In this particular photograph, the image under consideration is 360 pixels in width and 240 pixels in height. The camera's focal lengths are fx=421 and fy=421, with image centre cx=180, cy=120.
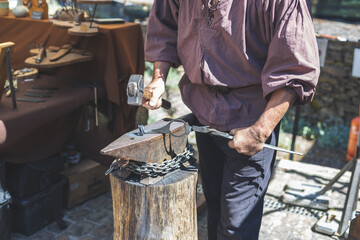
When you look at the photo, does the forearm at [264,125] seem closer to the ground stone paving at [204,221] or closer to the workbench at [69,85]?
the ground stone paving at [204,221]

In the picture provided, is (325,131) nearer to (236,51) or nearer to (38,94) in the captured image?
(38,94)

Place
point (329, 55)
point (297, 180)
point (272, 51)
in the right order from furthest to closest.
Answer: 1. point (329, 55)
2. point (297, 180)
3. point (272, 51)

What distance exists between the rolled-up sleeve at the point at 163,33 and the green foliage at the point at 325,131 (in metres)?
4.42

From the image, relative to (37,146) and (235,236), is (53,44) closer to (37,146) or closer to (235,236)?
Answer: (37,146)

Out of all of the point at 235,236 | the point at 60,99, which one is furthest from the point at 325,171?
the point at 60,99

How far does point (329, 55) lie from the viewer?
266 inches

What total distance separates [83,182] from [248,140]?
6.97ft

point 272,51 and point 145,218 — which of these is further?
point 145,218

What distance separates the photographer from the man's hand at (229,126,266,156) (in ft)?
6.37

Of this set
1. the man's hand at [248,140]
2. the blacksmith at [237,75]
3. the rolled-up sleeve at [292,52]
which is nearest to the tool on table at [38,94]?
the blacksmith at [237,75]

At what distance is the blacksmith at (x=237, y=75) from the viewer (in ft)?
6.11

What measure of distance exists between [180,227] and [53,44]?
241 cm

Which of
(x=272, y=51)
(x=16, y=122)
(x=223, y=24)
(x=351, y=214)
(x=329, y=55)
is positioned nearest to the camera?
(x=272, y=51)

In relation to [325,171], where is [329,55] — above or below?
above
